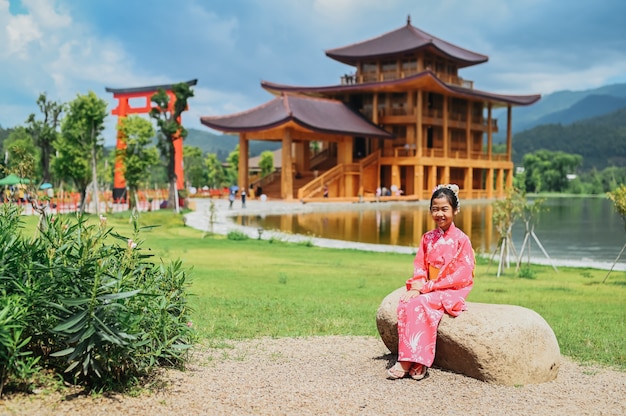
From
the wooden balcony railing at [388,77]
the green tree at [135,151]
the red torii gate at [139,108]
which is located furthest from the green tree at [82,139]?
the wooden balcony railing at [388,77]

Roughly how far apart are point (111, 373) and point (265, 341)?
81.5 inches

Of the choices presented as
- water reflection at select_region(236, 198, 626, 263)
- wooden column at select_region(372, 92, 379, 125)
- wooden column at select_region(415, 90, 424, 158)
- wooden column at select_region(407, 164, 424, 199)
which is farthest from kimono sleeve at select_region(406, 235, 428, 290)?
wooden column at select_region(372, 92, 379, 125)

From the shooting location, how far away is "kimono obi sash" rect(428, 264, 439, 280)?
530cm

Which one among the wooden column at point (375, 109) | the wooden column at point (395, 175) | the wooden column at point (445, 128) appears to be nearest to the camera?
the wooden column at point (395, 175)

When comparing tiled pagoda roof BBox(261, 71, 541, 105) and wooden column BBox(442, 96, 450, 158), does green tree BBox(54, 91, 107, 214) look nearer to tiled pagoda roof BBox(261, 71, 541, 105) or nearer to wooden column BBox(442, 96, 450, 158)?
tiled pagoda roof BBox(261, 71, 541, 105)

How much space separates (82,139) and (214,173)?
34.9 m

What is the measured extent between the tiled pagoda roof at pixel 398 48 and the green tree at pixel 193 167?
51.7ft

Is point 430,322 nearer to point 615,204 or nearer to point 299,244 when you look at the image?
point 615,204

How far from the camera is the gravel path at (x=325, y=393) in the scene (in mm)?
4105

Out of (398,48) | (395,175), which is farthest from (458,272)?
(398,48)

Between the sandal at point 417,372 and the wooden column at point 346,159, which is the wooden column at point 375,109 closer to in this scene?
the wooden column at point 346,159

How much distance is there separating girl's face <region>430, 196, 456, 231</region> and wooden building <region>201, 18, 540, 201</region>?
31.7 meters

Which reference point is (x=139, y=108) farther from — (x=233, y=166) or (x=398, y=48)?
(x=233, y=166)

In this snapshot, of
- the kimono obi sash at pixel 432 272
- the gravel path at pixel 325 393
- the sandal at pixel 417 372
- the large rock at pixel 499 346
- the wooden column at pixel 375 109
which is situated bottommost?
the gravel path at pixel 325 393
